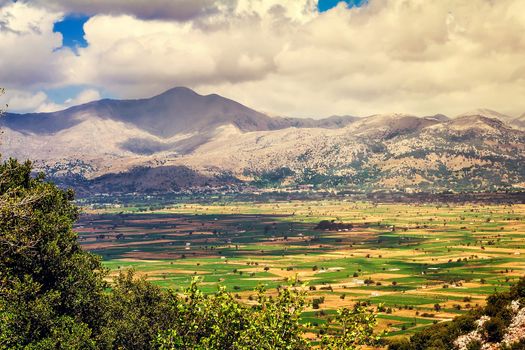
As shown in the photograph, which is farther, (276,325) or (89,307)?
(89,307)

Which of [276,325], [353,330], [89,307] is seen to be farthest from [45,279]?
[353,330]

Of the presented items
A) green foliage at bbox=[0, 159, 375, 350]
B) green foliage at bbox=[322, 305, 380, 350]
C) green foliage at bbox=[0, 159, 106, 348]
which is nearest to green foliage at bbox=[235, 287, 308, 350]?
green foliage at bbox=[0, 159, 375, 350]

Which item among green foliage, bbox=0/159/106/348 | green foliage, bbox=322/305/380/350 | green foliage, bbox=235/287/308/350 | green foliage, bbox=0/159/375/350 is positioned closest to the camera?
green foliage, bbox=235/287/308/350

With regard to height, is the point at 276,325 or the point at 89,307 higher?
the point at 276,325

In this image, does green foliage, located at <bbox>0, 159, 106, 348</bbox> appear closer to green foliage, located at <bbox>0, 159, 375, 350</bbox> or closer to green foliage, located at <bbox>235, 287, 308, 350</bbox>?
green foliage, located at <bbox>0, 159, 375, 350</bbox>

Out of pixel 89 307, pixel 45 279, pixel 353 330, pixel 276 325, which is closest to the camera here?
pixel 276 325

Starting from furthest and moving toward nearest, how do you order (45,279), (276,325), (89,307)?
1. (89,307)
2. (45,279)
3. (276,325)

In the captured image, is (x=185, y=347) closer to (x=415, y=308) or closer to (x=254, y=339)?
(x=254, y=339)

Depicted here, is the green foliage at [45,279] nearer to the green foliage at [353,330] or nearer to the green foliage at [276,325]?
the green foliage at [276,325]

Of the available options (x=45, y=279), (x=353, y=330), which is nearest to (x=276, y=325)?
(x=353, y=330)

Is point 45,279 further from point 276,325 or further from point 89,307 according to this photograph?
point 276,325

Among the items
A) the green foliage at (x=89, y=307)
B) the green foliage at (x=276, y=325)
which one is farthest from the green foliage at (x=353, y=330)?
the green foliage at (x=276, y=325)

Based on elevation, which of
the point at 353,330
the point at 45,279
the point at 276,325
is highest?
the point at 276,325

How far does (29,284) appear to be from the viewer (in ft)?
171
